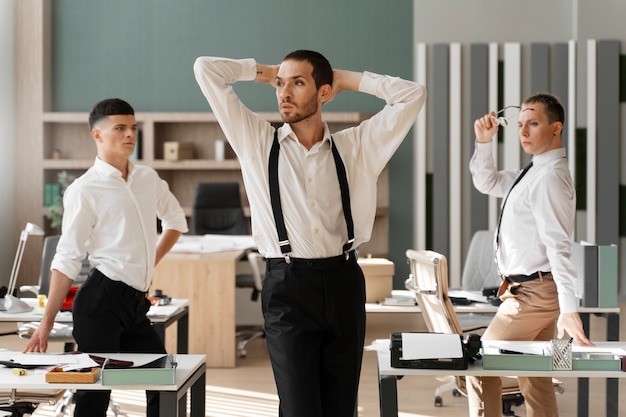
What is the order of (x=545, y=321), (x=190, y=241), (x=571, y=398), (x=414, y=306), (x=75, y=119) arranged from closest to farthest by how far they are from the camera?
(x=545, y=321)
(x=414, y=306)
(x=571, y=398)
(x=190, y=241)
(x=75, y=119)

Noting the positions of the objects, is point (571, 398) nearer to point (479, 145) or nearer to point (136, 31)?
point (479, 145)

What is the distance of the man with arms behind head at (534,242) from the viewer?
10.7ft

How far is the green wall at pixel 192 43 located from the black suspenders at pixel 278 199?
22.9ft

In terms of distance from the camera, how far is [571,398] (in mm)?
5125

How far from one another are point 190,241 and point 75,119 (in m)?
Answer: 2.82

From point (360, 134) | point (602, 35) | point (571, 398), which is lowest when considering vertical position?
point (571, 398)

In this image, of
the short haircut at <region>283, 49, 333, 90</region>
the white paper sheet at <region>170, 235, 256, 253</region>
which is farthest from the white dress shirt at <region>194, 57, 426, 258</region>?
the white paper sheet at <region>170, 235, 256, 253</region>

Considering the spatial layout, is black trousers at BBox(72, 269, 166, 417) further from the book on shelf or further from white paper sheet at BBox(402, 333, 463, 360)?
the book on shelf

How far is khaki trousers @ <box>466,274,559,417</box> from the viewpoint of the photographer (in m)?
3.36

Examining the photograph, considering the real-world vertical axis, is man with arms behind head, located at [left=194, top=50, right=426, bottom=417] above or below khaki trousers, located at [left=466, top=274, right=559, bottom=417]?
above

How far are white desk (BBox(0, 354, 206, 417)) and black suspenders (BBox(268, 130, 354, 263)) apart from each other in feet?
1.79

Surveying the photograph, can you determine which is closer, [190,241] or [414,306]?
[414,306]

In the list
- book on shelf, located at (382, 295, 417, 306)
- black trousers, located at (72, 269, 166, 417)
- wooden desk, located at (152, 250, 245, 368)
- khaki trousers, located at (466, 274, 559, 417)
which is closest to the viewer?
black trousers, located at (72, 269, 166, 417)

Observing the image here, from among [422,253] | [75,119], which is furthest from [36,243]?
[422,253]
